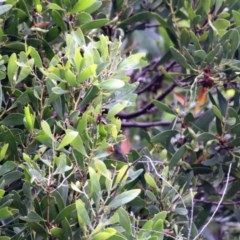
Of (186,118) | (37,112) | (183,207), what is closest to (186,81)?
(186,118)

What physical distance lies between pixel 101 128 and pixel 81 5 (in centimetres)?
38

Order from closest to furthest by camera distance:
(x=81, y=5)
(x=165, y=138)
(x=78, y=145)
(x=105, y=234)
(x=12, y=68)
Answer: (x=105, y=234), (x=78, y=145), (x=12, y=68), (x=81, y=5), (x=165, y=138)

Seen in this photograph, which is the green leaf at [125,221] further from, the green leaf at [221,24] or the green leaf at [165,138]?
the green leaf at [221,24]

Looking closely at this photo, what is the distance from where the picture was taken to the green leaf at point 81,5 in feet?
5.59

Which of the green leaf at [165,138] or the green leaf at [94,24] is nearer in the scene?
the green leaf at [94,24]

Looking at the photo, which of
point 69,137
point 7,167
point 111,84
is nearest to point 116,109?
point 111,84

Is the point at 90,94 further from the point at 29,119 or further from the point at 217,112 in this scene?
the point at 217,112

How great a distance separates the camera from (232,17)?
208cm

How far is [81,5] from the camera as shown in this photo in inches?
67.4

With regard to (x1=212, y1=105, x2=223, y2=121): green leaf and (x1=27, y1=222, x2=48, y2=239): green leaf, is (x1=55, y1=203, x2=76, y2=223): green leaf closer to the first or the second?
(x1=27, y1=222, x2=48, y2=239): green leaf

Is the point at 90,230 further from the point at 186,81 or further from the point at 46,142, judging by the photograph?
the point at 186,81

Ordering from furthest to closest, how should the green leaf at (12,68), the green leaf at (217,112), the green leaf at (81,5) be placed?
the green leaf at (217,112) < the green leaf at (81,5) < the green leaf at (12,68)

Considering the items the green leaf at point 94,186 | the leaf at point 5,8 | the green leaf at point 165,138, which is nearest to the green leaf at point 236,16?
the green leaf at point 165,138

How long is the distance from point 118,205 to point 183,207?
38 centimetres
